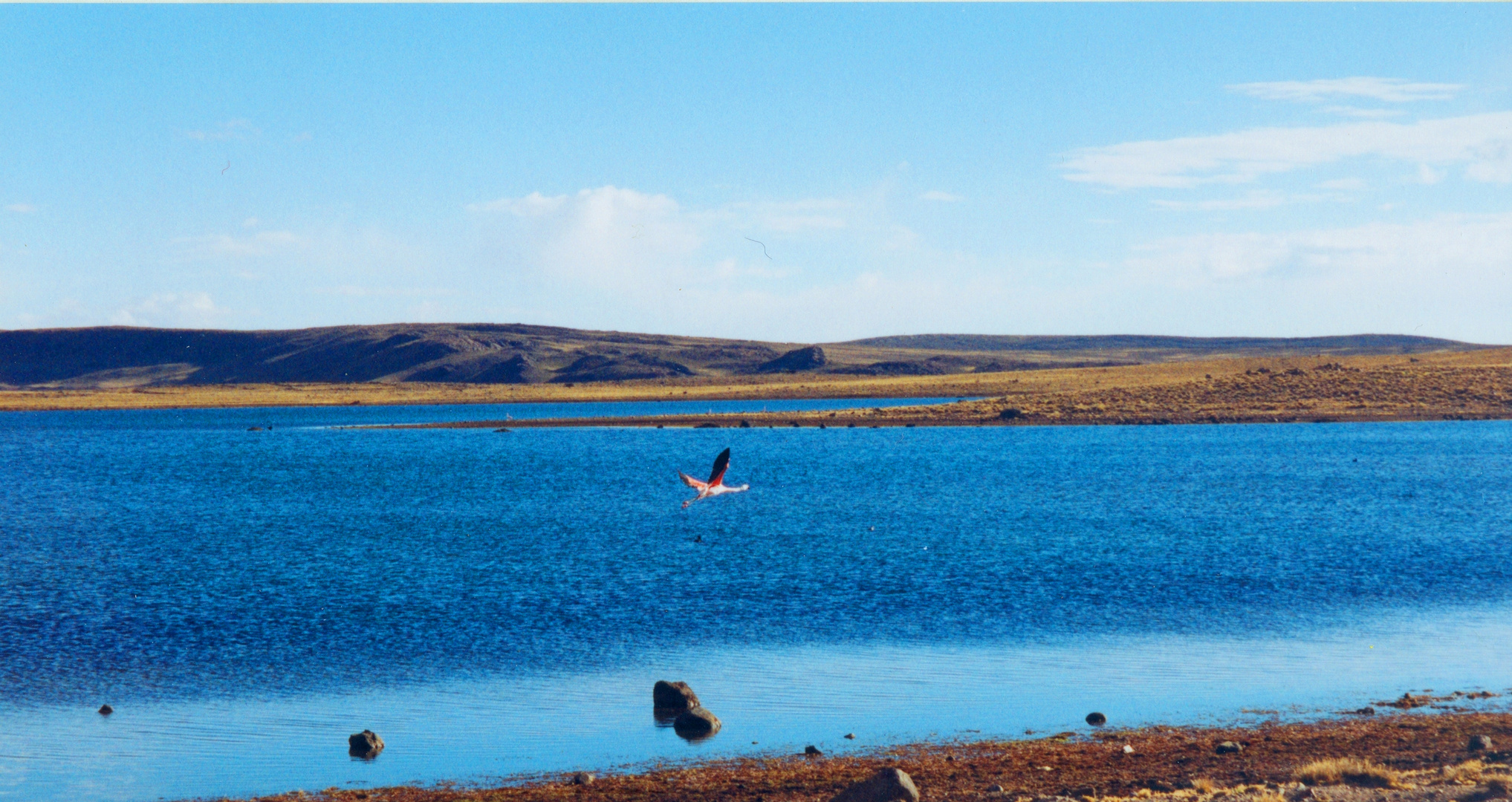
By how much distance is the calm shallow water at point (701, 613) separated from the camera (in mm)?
19359

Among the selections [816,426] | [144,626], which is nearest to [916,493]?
[144,626]

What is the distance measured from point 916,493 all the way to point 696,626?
30345 mm

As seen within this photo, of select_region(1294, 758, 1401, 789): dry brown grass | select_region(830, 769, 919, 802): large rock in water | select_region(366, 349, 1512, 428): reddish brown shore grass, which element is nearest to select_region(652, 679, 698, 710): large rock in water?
select_region(830, 769, 919, 802): large rock in water

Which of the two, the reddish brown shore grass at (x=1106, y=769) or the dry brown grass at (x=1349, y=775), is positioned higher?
the dry brown grass at (x=1349, y=775)

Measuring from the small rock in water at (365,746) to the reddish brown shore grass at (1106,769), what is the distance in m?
1.73

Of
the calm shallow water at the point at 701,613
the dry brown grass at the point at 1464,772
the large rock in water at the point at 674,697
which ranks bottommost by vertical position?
the calm shallow water at the point at 701,613

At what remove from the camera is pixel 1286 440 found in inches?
3280

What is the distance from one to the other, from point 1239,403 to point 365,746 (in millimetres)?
97684

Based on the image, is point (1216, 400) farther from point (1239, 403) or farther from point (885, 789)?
point (885, 789)

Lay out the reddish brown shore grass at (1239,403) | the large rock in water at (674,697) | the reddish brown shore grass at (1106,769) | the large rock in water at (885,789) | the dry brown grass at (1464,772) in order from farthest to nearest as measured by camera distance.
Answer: the reddish brown shore grass at (1239,403) < the large rock in water at (674,697) < the reddish brown shore grass at (1106,769) < the dry brown grass at (1464,772) < the large rock in water at (885,789)

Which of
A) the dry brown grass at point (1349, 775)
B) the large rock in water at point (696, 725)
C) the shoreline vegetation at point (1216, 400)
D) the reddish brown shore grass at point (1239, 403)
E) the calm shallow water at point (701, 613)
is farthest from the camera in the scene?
the shoreline vegetation at point (1216, 400)

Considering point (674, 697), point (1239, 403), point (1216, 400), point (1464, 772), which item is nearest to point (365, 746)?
point (674, 697)

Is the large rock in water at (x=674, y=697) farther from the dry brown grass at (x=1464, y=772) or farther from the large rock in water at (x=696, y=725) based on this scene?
the dry brown grass at (x=1464, y=772)

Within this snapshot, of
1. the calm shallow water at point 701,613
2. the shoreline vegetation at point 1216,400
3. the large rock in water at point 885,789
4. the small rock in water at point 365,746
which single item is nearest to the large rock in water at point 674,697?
the calm shallow water at point 701,613
